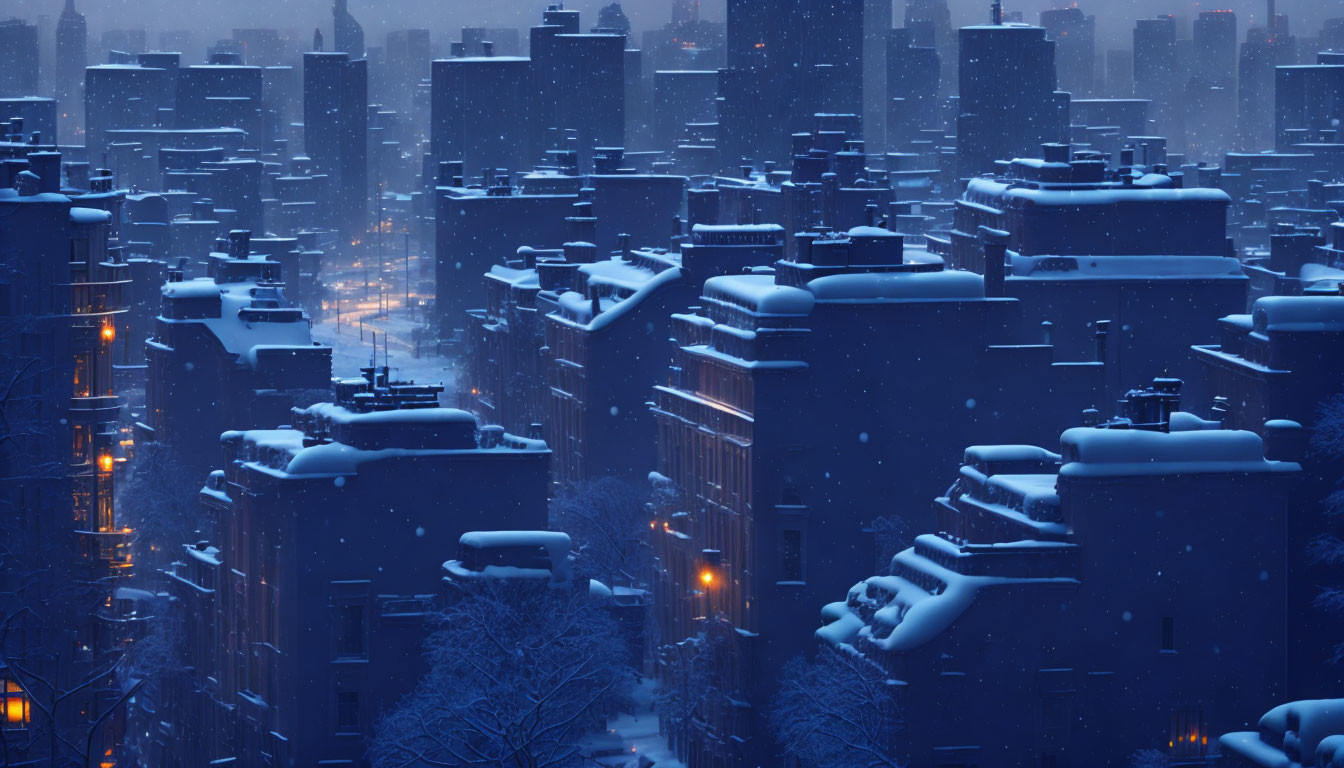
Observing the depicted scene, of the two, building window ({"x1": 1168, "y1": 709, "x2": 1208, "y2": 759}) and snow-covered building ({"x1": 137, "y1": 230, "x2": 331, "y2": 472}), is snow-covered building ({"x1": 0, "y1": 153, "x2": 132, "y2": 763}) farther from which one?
building window ({"x1": 1168, "y1": 709, "x2": 1208, "y2": 759})

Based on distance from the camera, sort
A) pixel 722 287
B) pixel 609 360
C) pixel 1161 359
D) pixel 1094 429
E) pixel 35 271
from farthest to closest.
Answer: pixel 609 360, pixel 1161 359, pixel 722 287, pixel 35 271, pixel 1094 429

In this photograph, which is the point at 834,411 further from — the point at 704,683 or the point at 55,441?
the point at 55,441

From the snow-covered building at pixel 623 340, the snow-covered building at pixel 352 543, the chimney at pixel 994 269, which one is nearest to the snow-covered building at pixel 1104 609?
the snow-covered building at pixel 352 543

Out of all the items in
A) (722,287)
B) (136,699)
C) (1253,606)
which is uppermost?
(722,287)

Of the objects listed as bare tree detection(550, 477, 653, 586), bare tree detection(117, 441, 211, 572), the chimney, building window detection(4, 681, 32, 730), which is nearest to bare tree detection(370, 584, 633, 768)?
building window detection(4, 681, 32, 730)

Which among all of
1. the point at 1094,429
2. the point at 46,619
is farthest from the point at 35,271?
the point at 1094,429

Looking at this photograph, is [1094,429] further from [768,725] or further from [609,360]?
[609,360]

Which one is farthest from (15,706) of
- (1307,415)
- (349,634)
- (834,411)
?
(1307,415)
